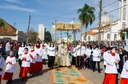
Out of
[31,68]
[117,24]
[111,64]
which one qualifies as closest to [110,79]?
[111,64]

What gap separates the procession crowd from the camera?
38.4 ft

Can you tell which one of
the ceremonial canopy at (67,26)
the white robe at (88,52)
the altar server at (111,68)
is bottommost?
the altar server at (111,68)

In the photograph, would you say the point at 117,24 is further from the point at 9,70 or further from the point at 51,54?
the point at 9,70

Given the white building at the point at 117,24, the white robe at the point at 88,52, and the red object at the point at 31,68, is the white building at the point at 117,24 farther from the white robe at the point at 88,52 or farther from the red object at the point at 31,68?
the red object at the point at 31,68

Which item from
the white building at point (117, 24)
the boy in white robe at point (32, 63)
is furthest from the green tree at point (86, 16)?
the boy in white robe at point (32, 63)

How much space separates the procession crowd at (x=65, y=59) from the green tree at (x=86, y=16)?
36.7 m

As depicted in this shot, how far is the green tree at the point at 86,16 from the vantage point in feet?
190

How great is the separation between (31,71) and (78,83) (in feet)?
11.1

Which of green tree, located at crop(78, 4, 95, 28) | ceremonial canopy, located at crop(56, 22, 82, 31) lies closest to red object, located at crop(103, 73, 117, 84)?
ceremonial canopy, located at crop(56, 22, 82, 31)

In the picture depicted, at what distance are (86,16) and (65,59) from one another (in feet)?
128

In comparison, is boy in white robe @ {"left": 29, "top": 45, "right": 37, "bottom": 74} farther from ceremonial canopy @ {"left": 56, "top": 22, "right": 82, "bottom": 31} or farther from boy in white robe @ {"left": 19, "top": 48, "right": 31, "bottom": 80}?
ceremonial canopy @ {"left": 56, "top": 22, "right": 82, "bottom": 31}

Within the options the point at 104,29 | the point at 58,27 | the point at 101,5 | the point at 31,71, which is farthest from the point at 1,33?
the point at 31,71

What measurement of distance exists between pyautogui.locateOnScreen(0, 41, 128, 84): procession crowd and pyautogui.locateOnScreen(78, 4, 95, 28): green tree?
3671 cm

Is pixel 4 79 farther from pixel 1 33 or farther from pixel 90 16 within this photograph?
pixel 1 33
